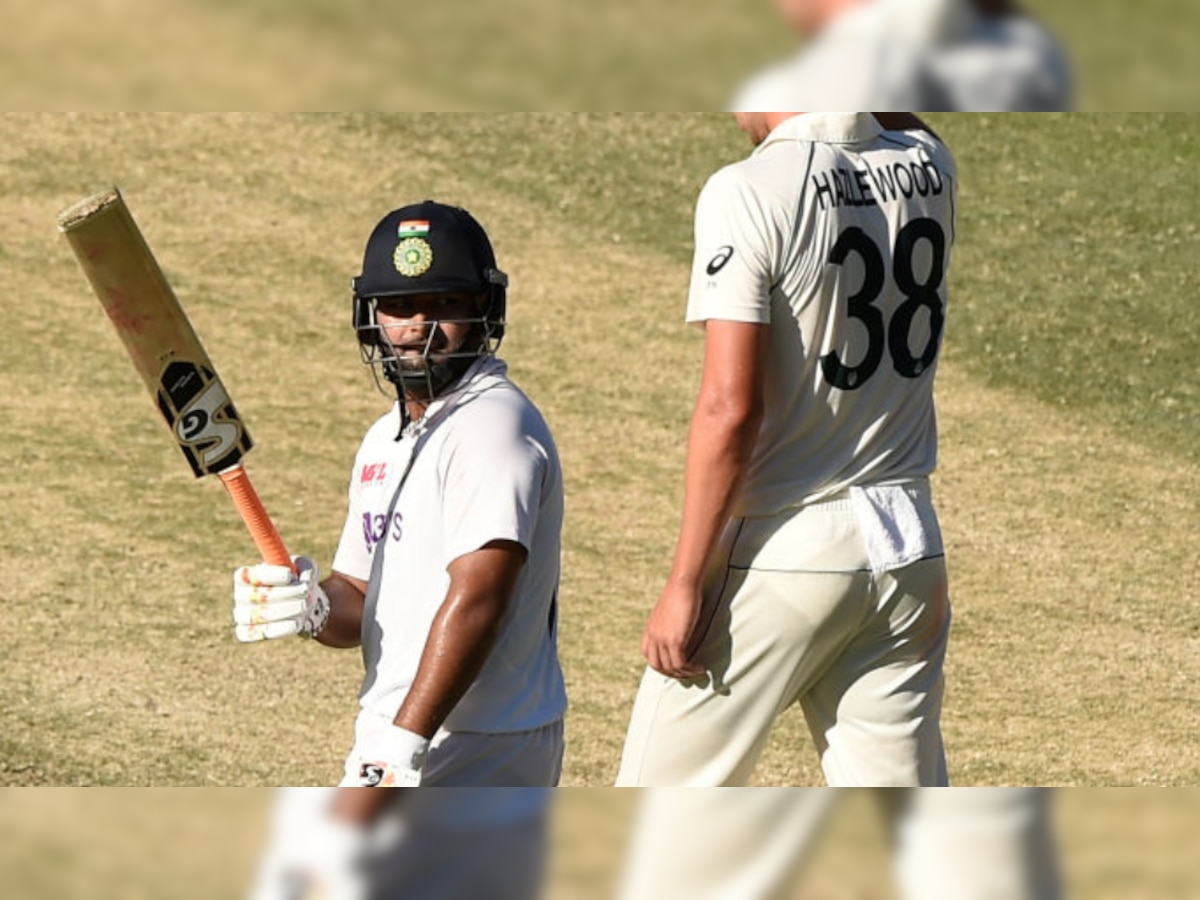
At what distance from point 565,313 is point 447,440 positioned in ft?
30.0

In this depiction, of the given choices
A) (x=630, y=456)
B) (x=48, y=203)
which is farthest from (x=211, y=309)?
(x=630, y=456)

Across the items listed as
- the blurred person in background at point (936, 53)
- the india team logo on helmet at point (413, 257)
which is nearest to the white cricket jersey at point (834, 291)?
the india team logo on helmet at point (413, 257)

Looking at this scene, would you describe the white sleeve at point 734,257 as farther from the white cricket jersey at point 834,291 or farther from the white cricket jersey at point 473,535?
the white cricket jersey at point 473,535

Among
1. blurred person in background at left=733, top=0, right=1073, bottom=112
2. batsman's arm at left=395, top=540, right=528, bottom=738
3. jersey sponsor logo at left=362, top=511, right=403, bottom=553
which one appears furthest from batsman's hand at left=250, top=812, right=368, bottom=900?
jersey sponsor logo at left=362, top=511, right=403, bottom=553

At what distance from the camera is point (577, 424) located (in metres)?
11.6

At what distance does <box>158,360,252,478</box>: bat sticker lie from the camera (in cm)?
403

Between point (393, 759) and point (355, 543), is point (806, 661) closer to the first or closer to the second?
point (393, 759)

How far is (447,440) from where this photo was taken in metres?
3.87

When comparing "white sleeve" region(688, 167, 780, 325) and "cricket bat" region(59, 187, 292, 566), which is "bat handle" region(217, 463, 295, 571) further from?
"white sleeve" region(688, 167, 780, 325)

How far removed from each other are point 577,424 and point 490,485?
785cm

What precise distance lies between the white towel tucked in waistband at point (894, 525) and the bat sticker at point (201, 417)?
1.29m

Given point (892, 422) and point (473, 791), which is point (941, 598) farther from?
point (473, 791)

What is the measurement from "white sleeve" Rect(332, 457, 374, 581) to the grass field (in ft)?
7.73

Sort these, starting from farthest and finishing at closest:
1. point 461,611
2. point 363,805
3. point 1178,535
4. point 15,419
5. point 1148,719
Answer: point 15,419 → point 1178,535 → point 1148,719 → point 461,611 → point 363,805
